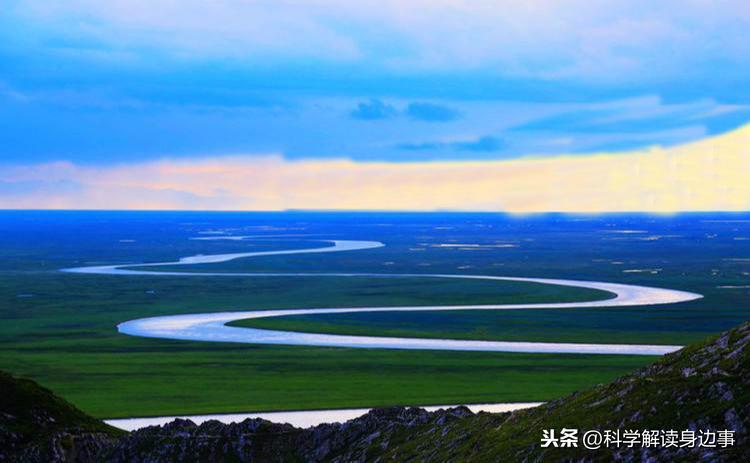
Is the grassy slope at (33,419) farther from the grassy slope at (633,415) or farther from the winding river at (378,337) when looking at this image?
the winding river at (378,337)

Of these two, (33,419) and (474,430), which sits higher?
(474,430)

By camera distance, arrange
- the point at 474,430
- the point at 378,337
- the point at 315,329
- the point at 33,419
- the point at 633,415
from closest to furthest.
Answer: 1. the point at 633,415
2. the point at 474,430
3. the point at 33,419
4. the point at 378,337
5. the point at 315,329

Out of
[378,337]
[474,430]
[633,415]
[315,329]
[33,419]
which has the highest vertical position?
[633,415]

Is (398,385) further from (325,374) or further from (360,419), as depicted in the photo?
(360,419)

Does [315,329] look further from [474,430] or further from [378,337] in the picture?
[474,430]

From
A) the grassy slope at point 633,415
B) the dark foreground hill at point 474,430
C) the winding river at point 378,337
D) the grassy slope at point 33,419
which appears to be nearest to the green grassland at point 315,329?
the winding river at point 378,337

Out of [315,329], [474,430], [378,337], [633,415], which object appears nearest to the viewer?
[633,415]

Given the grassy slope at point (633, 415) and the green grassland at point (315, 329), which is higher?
the grassy slope at point (633, 415)

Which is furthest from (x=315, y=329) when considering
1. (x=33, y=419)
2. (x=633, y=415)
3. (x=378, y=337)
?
(x=633, y=415)

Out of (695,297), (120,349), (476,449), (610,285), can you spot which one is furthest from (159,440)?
(610,285)
